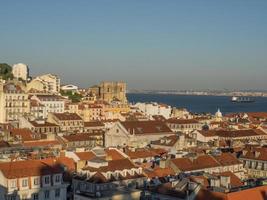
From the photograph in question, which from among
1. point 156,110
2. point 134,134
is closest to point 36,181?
Answer: point 134,134

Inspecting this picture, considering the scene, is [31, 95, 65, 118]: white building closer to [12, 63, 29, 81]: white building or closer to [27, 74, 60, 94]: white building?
[27, 74, 60, 94]: white building

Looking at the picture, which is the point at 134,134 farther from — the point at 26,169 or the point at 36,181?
the point at 26,169

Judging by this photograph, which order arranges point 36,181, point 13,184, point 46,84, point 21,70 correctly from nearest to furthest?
point 13,184, point 36,181, point 46,84, point 21,70

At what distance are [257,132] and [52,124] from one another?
36375 millimetres

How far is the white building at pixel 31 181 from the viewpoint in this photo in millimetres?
39875

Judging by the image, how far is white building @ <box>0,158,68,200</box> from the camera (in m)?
39.9

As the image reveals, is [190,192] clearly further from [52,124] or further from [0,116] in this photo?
[0,116]

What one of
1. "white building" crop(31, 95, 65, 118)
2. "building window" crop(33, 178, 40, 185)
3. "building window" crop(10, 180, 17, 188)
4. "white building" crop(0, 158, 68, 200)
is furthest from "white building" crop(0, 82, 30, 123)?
"building window" crop(10, 180, 17, 188)

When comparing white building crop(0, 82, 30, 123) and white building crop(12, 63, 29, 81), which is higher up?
white building crop(12, 63, 29, 81)

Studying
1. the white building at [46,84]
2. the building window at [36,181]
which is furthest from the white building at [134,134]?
the white building at [46,84]

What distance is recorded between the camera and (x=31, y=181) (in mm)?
40938

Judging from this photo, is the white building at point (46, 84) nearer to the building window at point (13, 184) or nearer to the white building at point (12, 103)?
the white building at point (12, 103)

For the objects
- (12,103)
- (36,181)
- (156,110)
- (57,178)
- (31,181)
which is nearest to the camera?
(31,181)

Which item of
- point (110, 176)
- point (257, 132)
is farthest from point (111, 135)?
point (110, 176)
